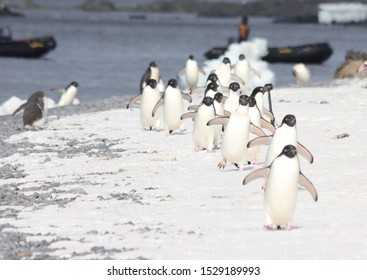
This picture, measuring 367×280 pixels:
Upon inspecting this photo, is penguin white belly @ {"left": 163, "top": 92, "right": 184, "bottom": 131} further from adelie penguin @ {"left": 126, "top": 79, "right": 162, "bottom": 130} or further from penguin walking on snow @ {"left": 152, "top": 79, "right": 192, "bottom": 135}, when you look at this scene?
adelie penguin @ {"left": 126, "top": 79, "right": 162, "bottom": 130}

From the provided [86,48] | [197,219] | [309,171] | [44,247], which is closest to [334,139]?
[309,171]

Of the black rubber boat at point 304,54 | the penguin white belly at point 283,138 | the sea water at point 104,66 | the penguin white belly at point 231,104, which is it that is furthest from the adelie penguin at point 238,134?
the black rubber boat at point 304,54

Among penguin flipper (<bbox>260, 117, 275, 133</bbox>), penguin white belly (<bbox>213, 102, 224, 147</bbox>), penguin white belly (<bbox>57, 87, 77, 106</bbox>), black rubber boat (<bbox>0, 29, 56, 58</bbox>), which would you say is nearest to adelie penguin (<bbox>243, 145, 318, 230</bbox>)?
penguin flipper (<bbox>260, 117, 275, 133</bbox>)

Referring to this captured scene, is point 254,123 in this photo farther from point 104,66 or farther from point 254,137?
point 104,66

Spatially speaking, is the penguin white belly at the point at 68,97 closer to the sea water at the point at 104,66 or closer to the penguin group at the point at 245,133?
the penguin group at the point at 245,133

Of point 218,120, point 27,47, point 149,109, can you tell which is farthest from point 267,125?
point 27,47

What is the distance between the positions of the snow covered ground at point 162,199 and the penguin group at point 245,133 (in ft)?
0.64

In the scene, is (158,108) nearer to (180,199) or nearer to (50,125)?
(50,125)

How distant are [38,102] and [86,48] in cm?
6501

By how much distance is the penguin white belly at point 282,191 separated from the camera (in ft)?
31.8

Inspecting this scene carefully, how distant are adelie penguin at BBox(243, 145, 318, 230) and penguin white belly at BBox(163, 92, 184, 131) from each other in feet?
21.7

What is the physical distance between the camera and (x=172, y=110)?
16438 mm
